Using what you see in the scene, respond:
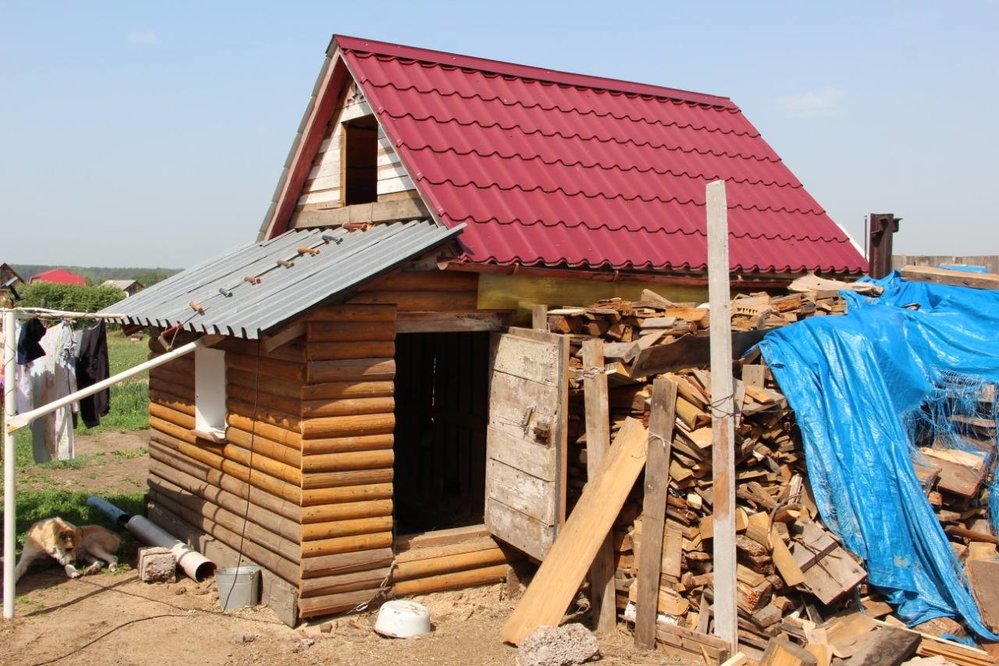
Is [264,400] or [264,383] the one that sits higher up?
[264,383]

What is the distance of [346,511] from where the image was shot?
25.9 ft

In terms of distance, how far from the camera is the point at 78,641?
7.51m

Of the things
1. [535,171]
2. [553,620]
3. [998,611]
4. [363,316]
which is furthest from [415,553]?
[998,611]

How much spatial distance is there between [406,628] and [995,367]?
210 inches

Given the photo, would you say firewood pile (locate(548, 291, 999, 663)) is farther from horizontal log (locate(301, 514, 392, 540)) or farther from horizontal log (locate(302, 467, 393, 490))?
horizontal log (locate(301, 514, 392, 540))

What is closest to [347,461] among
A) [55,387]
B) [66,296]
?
[55,387]

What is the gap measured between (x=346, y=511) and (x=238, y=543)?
1605 millimetres

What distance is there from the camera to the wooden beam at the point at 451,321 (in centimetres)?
821

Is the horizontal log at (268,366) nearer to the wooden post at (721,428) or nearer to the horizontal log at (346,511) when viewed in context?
the horizontal log at (346,511)

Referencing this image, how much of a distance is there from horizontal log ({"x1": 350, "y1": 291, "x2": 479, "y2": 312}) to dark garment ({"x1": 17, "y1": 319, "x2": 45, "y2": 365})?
3.20m

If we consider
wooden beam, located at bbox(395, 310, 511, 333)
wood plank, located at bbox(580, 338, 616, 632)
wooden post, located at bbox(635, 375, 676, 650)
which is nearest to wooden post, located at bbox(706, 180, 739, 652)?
wooden post, located at bbox(635, 375, 676, 650)

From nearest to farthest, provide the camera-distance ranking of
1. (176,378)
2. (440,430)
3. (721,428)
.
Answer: (721,428) < (176,378) < (440,430)

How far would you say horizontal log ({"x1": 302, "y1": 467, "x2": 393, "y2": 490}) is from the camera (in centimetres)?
775

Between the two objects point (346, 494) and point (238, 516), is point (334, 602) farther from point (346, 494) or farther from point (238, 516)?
point (238, 516)
